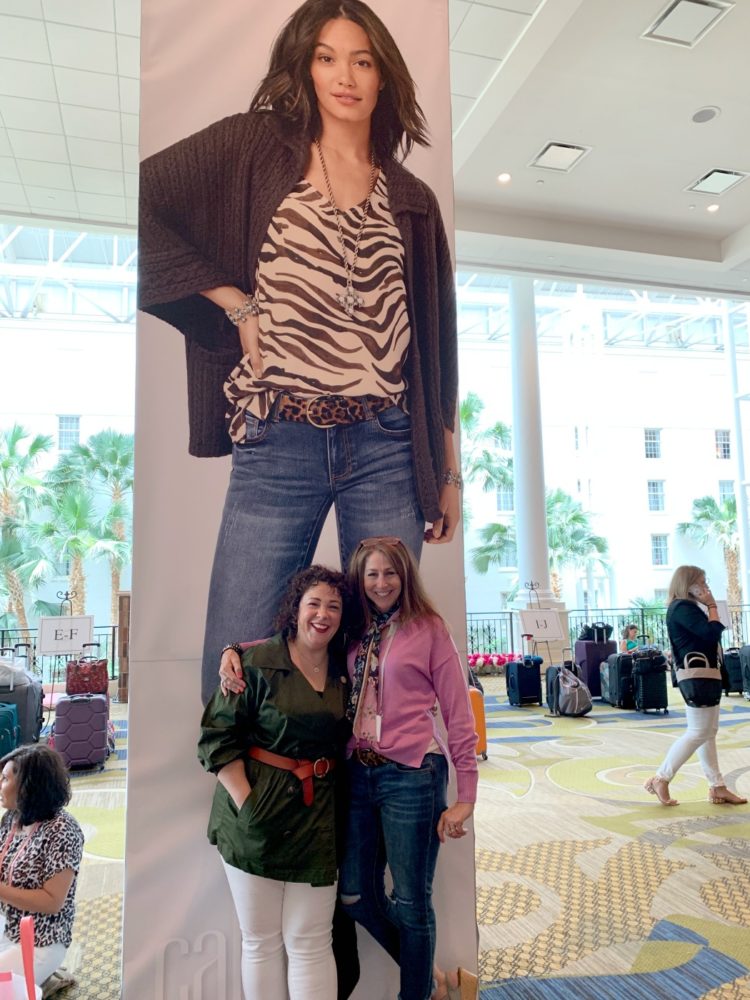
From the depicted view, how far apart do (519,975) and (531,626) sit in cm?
642

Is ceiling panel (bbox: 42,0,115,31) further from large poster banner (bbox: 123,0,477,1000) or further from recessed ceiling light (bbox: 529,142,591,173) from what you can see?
recessed ceiling light (bbox: 529,142,591,173)

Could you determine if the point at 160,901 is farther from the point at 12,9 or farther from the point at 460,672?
the point at 12,9

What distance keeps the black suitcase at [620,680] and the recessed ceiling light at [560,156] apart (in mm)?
5857

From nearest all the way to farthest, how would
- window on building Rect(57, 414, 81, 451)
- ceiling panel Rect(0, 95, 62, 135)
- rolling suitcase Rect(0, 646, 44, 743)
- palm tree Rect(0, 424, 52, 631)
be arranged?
ceiling panel Rect(0, 95, 62, 135) < rolling suitcase Rect(0, 646, 44, 743) < palm tree Rect(0, 424, 52, 631) < window on building Rect(57, 414, 81, 451)

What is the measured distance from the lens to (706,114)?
739cm

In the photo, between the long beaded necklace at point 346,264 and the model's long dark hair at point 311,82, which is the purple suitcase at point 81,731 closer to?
the long beaded necklace at point 346,264

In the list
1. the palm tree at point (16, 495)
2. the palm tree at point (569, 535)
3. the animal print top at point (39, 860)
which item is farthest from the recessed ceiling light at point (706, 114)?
the palm tree at point (569, 535)

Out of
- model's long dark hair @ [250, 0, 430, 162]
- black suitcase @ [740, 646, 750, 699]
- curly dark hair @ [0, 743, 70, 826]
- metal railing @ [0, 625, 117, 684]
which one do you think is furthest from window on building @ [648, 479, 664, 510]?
curly dark hair @ [0, 743, 70, 826]

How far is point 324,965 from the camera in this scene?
2.12 m

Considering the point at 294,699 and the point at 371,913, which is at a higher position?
the point at 294,699

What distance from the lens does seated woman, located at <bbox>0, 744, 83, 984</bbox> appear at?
2721 mm

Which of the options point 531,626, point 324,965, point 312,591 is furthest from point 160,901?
point 531,626

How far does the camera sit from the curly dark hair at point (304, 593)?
7.25 ft

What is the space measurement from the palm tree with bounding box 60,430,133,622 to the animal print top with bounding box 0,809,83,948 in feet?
59.6
